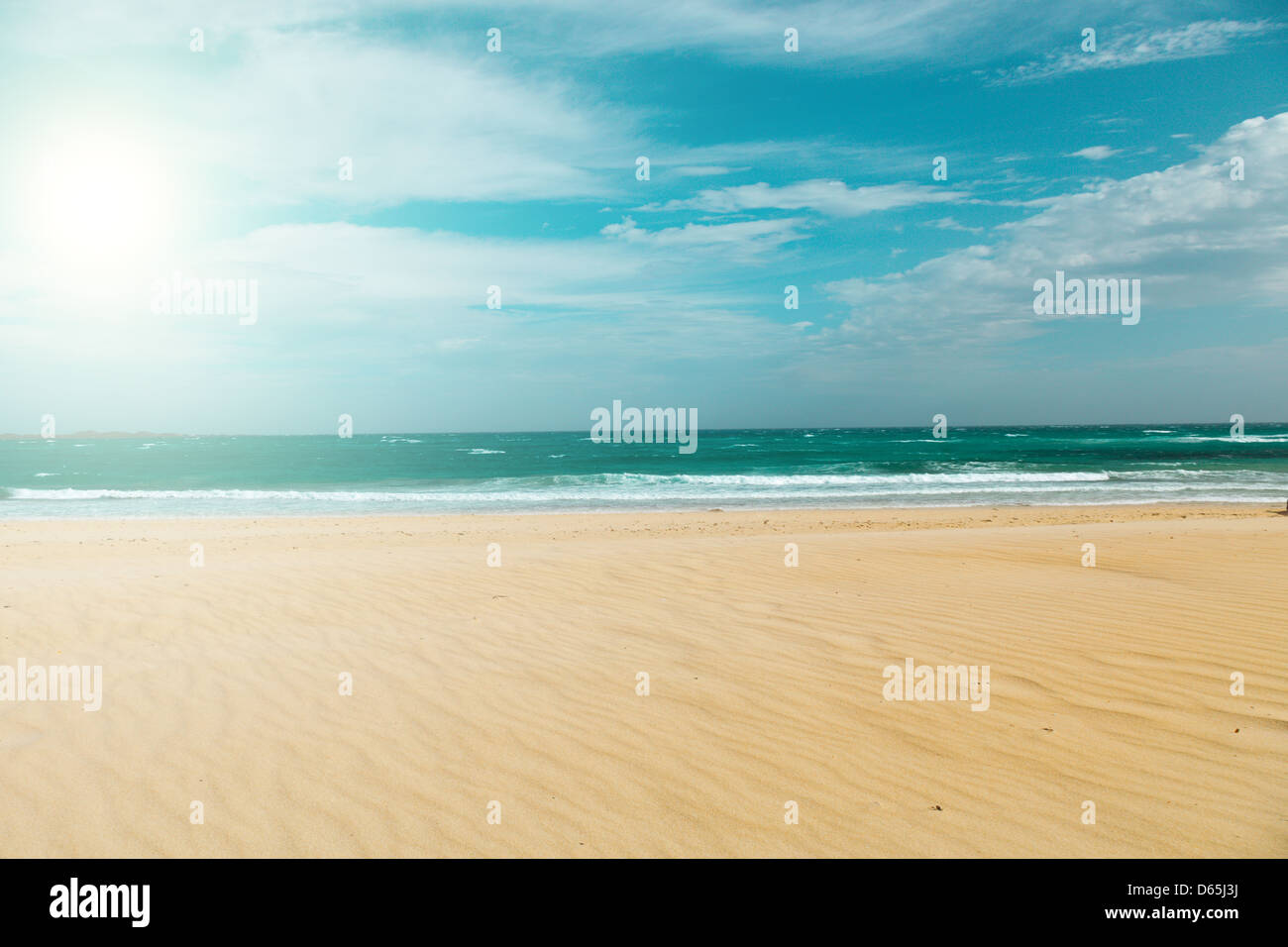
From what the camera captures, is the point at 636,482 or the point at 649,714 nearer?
the point at 649,714

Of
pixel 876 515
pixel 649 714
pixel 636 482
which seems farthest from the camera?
pixel 636 482

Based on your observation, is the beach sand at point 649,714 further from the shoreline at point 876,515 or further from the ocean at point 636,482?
the ocean at point 636,482

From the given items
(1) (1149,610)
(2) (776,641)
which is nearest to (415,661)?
(2) (776,641)

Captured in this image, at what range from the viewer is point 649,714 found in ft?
16.6

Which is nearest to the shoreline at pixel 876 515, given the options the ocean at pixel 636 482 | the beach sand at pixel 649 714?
the ocean at pixel 636 482

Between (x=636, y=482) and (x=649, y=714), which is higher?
(x=636, y=482)

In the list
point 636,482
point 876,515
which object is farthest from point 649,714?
point 636,482

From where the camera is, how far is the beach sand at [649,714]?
3631mm

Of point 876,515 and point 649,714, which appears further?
point 876,515

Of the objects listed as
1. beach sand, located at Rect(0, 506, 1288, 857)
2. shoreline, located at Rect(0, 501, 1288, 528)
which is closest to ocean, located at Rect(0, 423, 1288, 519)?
shoreline, located at Rect(0, 501, 1288, 528)

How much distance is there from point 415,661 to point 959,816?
14.6 feet

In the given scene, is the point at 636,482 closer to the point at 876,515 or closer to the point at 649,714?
the point at 876,515

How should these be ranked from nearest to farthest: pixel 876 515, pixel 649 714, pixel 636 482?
pixel 649 714 → pixel 876 515 → pixel 636 482
